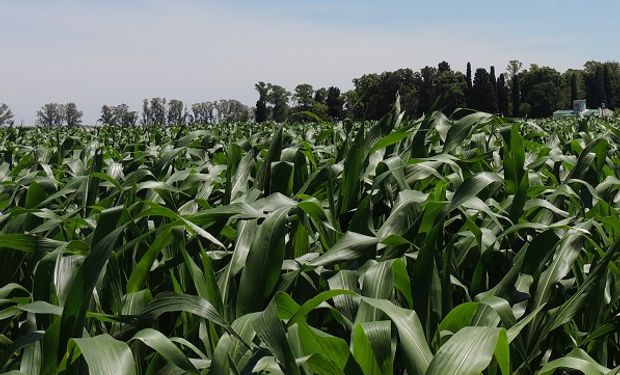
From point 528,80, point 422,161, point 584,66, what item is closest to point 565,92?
point 528,80

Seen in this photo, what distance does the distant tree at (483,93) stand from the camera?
89.9 meters

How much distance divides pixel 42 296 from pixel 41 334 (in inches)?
9.4

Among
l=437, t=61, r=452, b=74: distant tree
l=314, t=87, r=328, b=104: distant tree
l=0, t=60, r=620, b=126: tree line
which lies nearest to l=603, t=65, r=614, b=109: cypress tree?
l=0, t=60, r=620, b=126: tree line

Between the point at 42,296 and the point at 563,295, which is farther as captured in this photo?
the point at 563,295

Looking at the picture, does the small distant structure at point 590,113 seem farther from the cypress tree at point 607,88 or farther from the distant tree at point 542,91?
the cypress tree at point 607,88

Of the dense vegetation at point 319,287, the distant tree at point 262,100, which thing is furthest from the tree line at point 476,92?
the dense vegetation at point 319,287

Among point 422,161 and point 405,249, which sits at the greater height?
point 422,161

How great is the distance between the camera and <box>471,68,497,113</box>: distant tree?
3541 inches

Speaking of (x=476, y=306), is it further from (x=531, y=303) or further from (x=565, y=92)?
(x=565, y=92)

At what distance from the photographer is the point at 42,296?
4.75ft

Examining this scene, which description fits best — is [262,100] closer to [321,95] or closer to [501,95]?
[321,95]

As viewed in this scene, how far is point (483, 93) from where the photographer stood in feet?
298

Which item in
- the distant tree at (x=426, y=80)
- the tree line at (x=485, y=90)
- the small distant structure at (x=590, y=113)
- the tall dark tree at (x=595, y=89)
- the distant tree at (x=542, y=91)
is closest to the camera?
the small distant structure at (x=590, y=113)

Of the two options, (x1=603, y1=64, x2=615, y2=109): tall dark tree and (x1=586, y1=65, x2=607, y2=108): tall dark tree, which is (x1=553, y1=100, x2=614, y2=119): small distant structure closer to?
(x1=603, y1=64, x2=615, y2=109): tall dark tree
